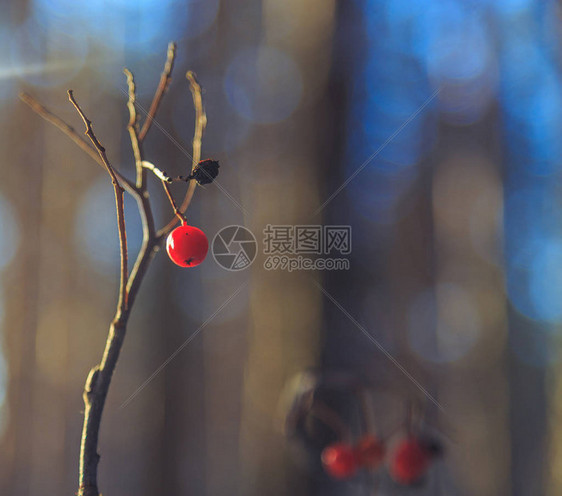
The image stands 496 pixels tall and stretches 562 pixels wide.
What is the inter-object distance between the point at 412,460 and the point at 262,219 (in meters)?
0.71

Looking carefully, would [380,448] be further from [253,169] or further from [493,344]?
[253,169]

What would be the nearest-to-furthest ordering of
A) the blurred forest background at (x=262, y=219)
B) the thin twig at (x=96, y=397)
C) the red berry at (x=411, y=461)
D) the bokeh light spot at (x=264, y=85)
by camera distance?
1. the thin twig at (x=96, y=397)
2. the red berry at (x=411, y=461)
3. the blurred forest background at (x=262, y=219)
4. the bokeh light spot at (x=264, y=85)

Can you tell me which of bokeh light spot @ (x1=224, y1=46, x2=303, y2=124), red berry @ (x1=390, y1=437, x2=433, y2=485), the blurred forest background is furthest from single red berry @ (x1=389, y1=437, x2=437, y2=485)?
bokeh light spot @ (x1=224, y1=46, x2=303, y2=124)

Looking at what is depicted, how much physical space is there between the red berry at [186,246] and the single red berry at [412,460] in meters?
0.32

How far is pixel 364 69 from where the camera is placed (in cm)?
108

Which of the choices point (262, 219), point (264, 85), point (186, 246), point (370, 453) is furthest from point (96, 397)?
point (264, 85)

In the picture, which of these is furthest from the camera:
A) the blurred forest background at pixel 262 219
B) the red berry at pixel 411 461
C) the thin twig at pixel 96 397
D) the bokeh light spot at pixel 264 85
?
the bokeh light spot at pixel 264 85

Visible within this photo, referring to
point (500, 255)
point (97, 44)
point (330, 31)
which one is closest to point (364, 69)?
point (330, 31)

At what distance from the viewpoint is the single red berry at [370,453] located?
0.46 m

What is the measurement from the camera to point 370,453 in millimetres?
458

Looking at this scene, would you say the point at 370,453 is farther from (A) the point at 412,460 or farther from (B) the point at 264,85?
(B) the point at 264,85

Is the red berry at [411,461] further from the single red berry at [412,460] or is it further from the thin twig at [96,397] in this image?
the thin twig at [96,397]

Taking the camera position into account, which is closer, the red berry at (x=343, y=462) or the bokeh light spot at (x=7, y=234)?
the red berry at (x=343, y=462)

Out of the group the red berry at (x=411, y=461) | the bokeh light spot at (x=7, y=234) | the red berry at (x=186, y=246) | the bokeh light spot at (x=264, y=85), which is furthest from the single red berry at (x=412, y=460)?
the bokeh light spot at (x=7, y=234)
